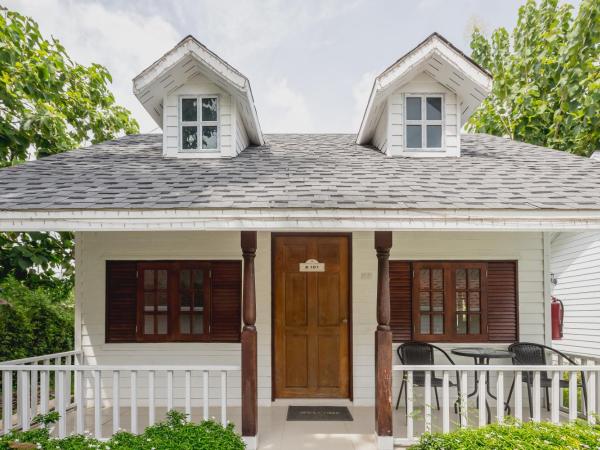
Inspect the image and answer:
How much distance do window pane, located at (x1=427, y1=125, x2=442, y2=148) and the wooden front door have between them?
6.80ft

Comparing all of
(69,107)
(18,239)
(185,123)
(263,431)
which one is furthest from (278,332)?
(69,107)

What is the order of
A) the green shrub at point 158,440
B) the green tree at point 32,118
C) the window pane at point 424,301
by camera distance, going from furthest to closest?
the green tree at point 32,118, the window pane at point 424,301, the green shrub at point 158,440

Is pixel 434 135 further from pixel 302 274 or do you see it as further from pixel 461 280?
pixel 302 274

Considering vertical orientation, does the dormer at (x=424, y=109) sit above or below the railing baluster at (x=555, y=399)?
above

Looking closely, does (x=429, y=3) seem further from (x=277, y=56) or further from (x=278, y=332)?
(x=278, y=332)

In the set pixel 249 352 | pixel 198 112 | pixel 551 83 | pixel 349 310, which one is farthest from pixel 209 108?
pixel 551 83

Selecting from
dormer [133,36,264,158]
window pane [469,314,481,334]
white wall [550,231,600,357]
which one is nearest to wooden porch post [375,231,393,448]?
window pane [469,314,481,334]

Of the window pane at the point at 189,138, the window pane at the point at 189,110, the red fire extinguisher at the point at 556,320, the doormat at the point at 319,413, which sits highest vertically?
the window pane at the point at 189,110

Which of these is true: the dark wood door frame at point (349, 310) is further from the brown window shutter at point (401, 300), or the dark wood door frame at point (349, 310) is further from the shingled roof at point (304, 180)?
the shingled roof at point (304, 180)

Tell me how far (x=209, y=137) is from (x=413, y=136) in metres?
3.28

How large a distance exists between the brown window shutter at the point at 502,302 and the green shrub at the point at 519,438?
211cm

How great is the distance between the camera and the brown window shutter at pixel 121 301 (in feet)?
22.6

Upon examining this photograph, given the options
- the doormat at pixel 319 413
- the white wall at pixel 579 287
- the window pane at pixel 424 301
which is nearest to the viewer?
the doormat at pixel 319 413

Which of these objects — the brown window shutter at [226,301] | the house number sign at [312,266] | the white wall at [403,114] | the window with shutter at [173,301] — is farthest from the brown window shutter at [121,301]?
the white wall at [403,114]
